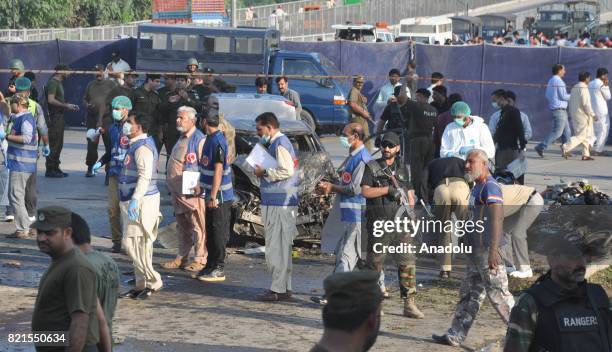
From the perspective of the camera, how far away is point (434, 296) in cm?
1171

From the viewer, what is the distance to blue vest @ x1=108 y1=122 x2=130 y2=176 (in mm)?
12523

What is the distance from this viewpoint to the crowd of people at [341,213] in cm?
580

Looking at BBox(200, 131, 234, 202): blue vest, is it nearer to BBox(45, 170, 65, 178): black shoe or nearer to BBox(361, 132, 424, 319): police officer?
BBox(361, 132, 424, 319): police officer

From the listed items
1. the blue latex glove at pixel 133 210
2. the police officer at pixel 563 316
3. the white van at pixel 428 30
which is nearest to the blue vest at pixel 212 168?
the blue latex glove at pixel 133 210

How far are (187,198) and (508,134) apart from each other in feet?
17.8

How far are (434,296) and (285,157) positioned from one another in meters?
2.06

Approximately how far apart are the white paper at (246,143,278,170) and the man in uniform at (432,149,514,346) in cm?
224

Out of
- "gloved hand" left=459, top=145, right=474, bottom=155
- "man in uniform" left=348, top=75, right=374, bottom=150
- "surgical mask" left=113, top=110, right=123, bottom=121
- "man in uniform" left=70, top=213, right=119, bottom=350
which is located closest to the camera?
"man in uniform" left=70, top=213, right=119, bottom=350

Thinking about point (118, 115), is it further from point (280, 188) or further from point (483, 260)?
point (483, 260)

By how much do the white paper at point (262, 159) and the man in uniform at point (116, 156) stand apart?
5.65 feet

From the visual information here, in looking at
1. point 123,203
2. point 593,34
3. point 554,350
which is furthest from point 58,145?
point 593,34

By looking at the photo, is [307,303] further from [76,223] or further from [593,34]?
[593,34]

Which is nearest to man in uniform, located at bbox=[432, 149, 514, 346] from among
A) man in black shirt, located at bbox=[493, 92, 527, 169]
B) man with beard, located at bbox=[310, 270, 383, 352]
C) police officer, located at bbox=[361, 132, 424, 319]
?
police officer, located at bbox=[361, 132, 424, 319]

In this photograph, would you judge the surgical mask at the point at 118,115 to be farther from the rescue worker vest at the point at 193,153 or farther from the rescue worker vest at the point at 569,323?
the rescue worker vest at the point at 569,323
